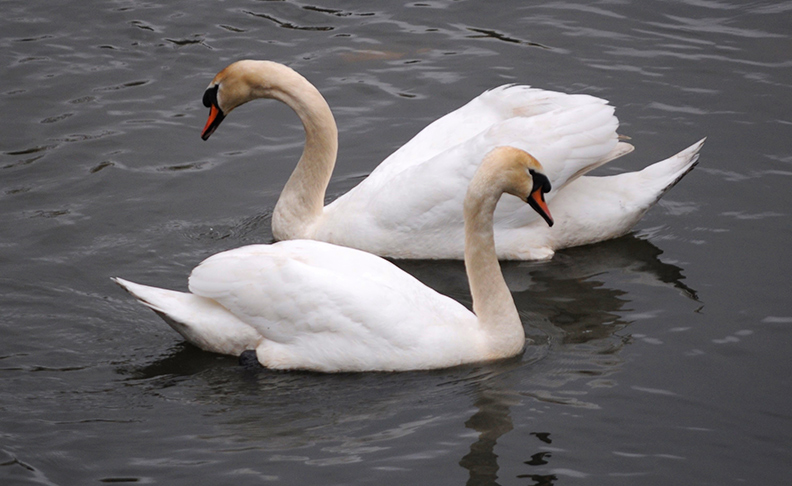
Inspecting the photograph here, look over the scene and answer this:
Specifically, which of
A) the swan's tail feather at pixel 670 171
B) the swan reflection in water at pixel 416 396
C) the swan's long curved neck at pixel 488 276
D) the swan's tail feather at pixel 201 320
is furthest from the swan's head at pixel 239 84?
the swan's tail feather at pixel 670 171

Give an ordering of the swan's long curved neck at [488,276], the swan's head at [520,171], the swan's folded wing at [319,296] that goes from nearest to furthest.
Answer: the swan's folded wing at [319,296], the swan's head at [520,171], the swan's long curved neck at [488,276]

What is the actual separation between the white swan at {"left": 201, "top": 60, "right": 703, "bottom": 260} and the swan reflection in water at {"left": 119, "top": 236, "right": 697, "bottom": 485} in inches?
36.2

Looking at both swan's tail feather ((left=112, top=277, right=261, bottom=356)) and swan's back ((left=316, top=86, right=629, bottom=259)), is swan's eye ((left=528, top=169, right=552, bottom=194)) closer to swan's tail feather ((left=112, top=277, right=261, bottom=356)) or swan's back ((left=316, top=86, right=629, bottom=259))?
swan's back ((left=316, top=86, right=629, bottom=259))

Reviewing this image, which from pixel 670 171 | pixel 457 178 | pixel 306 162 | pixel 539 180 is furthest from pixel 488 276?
pixel 306 162

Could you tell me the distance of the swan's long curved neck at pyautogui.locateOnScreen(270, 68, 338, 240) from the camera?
8.70 m

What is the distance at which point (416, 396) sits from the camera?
21.2 feet

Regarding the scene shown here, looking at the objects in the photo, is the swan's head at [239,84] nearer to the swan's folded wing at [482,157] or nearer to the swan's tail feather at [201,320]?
the swan's folded wing at [482,157]

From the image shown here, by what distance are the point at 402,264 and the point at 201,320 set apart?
2173 millimetres

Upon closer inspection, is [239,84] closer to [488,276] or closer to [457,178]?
[457,178]

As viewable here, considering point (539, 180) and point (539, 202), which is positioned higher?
point (539, 180)

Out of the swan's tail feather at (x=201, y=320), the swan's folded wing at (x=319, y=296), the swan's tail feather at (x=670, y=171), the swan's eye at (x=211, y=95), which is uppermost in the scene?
the swan's eye at (x=211, y=95)

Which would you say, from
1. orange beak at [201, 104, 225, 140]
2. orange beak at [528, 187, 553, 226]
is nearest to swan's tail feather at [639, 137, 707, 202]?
orange beak at [528, 187, 553, 226]

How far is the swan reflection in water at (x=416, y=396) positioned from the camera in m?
5.99

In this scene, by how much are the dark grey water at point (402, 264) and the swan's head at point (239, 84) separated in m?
0.97
